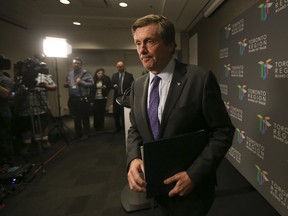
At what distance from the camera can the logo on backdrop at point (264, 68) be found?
65.6 inches

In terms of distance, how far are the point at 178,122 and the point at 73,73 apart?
136 inches

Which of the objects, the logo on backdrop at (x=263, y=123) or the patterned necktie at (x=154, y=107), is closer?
the patterned necktie at (x=154, y=107)

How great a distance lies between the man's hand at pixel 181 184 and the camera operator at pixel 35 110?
8.10 ft

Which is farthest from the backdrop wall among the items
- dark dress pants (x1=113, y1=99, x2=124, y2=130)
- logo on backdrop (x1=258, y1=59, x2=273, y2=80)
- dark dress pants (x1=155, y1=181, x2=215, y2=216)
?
dark dress pants (x1=113, y1=99, x2=124, y2=130)

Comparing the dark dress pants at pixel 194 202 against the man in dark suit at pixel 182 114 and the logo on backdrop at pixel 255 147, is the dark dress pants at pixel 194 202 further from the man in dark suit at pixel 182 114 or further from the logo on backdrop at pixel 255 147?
the logo on backdrop at pixel 255 147

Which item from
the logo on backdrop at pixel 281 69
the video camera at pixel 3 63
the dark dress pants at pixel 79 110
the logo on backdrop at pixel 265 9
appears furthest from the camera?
the dark dress pants at pixel 79 110

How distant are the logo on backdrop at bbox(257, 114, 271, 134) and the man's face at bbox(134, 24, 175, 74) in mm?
1395

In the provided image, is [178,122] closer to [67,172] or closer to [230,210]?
[230,210]

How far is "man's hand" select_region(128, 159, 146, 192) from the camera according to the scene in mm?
733

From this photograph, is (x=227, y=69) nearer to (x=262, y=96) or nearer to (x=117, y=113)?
(x=262, y=96)

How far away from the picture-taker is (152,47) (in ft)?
2.53

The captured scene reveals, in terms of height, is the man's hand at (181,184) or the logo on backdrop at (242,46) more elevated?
the logo on backdrop at (242,46)

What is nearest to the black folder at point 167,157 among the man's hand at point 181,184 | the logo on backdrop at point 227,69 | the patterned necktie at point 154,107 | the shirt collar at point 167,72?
→ the man's hand at point 181,184

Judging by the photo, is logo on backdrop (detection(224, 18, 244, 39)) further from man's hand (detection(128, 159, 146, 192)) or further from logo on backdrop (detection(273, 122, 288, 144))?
man's hand (detection(128, 159, 146, 192))
